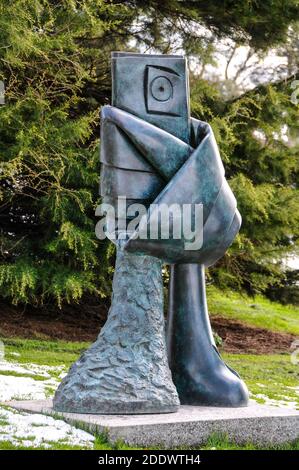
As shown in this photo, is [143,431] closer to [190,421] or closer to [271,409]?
[190,421]

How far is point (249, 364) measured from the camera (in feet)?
34.8

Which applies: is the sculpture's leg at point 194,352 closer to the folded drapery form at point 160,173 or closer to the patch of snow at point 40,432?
the folded drapery form at point 160,173

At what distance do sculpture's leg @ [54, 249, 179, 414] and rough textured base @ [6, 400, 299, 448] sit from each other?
94mm

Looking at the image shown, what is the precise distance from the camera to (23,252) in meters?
11.4

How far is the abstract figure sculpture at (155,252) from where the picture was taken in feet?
16.7

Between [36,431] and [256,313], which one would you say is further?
[256,313]

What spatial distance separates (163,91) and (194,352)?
1906 millimetres

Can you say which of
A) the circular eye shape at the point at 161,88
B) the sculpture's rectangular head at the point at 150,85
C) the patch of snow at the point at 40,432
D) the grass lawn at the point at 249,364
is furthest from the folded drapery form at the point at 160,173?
the grass lawn at the point at 249,364

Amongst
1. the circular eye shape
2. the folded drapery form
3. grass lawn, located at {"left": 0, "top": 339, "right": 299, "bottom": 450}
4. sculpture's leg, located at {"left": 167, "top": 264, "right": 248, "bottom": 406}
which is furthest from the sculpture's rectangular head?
grass lawn, located at {"left": 0, "top": 339, "right": 299, "bottom": 450}

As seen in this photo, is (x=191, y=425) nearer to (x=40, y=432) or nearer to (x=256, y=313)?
(x=40, y=432)

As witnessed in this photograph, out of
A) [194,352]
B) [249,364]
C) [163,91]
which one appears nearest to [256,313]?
[249,364]

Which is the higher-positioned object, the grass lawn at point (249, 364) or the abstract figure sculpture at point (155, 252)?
the abstract figure sculpture at point (155, 252)

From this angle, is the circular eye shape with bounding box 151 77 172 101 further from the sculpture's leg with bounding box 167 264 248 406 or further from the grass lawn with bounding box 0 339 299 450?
the grass lawn with bounding box 0 339 299 450

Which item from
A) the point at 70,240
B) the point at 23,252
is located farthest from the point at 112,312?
the point at 23,252
